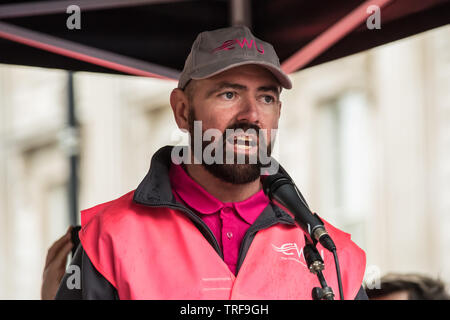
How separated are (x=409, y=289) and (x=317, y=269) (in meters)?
2.43

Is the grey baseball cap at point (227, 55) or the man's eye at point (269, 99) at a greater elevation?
the grey baseball cap at point (227, 55)

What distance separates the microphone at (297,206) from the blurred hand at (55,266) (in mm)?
1347

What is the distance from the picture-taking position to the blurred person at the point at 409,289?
4906 mm

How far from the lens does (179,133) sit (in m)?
3.85

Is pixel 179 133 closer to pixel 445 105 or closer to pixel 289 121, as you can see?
pixel 445 105

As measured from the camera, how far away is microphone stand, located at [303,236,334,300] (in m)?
2.70

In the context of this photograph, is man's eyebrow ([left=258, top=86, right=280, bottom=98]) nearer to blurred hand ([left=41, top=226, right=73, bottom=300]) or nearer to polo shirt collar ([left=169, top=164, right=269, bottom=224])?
polo shirt collar ([left=169, top=164, right=269, bottom=224])

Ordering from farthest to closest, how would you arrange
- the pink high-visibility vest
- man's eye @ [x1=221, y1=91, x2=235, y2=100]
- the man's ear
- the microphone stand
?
the man's ear → man's eye @ [x1=221, y1=91, x2=235, y2=100] → the pink high-visibility vest → the microphone stand

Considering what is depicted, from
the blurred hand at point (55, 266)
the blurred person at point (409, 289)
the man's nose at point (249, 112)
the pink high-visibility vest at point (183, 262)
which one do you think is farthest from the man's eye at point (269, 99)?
the blurred person at point (409, 289)

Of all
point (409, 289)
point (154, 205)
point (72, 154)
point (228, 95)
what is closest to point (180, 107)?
point (228, 95)

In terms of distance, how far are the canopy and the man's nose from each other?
81cm

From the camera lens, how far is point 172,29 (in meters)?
4.36

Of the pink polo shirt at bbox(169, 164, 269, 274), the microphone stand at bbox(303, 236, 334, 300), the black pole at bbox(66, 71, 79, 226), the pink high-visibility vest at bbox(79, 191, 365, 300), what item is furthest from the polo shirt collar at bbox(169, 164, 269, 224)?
the black pole at bbox(66, 71, 79, 226)

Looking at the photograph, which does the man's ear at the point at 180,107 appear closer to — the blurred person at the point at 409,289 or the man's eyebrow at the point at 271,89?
the man's eyebrow at the point at 271,89
